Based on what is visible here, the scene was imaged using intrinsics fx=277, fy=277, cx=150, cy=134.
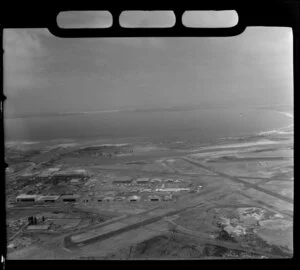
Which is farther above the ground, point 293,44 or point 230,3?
point 230,3

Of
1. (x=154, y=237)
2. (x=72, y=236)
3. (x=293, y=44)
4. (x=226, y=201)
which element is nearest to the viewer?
(x=293, y=44)

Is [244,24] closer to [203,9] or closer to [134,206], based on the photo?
[203,9]

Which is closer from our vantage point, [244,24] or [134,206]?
[244,24]

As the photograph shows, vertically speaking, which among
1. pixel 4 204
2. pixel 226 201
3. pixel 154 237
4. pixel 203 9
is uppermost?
pixel 203 9

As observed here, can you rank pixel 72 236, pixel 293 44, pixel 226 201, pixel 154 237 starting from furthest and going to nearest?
pixel 226 201 < pixel 154 237 < pixel 72 236 < pixel 293 44
